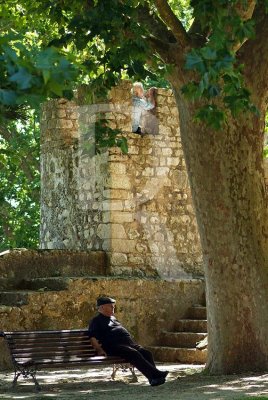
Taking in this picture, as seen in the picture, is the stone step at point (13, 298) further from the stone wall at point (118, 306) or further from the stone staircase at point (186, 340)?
the stone staircase at point (186, 340)

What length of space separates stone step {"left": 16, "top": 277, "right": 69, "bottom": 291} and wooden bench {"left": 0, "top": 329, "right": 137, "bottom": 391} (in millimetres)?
Answer: 2284

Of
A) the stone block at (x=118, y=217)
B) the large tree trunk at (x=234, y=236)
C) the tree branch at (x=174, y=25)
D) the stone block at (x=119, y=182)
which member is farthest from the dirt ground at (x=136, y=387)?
the tree branch at (x=174, y=25)

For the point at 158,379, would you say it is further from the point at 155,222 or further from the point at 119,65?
the point at 155,222

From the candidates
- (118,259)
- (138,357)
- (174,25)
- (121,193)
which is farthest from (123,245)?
(174,25)

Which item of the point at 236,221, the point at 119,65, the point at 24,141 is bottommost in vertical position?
the point at 236,221

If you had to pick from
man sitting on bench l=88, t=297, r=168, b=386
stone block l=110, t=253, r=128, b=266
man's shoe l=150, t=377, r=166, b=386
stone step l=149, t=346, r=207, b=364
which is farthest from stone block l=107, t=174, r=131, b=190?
man's shoe l=150, t=377, r=166, b=386

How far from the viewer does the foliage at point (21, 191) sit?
25.8m

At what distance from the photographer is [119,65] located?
40.8 ft

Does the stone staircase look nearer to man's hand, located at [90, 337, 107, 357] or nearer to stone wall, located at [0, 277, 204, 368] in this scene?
stone wall, located at [0, 277, 204, 368]

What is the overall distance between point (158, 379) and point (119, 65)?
346cm

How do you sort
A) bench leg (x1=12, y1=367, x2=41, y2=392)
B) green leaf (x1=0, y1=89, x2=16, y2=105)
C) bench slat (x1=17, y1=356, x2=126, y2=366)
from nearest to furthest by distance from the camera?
green leaf (x1=0, y1=89, x2=16, y2=105) → bench leg (x1=12, y1=367, x2=41, y2=392) → bench slat (x1=17, y1=356, x2=126, y2=366)

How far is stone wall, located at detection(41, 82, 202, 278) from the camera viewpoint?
16859 millimetres

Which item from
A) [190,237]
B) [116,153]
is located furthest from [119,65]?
[190,237]

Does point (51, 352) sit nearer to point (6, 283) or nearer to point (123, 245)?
point (6, 283)
